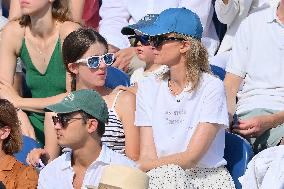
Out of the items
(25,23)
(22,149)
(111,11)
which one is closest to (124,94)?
(22,149)

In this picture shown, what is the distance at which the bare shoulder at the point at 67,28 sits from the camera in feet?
21.1

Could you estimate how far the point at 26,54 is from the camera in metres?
6.55

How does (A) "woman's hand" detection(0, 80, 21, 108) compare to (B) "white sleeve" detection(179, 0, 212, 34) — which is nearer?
(A) "woman's hand" detection(0, 80, 21, 108)

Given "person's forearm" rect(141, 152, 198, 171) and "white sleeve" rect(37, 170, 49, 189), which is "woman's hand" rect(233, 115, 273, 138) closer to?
"person's forearm" rect(141, 152, 198, 171)

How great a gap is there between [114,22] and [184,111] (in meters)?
2.16

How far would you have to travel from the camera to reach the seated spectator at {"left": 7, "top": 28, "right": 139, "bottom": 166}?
566cm

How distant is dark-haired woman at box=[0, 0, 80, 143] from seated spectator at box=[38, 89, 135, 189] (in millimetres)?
1377

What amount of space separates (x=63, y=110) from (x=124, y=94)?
82cm

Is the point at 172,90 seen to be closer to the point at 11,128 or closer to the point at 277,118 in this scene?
the point at 277,118

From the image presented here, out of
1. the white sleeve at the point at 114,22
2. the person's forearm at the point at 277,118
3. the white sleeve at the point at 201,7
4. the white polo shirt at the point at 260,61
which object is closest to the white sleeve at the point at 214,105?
the person's forearm at the point at 277,118

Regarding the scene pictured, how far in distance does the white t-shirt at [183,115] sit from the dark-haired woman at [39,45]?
1.11 meters

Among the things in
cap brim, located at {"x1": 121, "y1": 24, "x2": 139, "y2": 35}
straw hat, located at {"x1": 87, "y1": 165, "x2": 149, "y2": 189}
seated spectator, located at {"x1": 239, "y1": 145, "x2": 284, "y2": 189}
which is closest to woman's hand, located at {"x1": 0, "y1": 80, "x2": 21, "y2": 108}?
cap brim, located at {"x1": 121, "y1": 24, "x2": 139, "y2": 35}

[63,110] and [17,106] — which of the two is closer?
→ [63,110]

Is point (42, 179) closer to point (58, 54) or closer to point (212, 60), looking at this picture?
point (58, 54)
